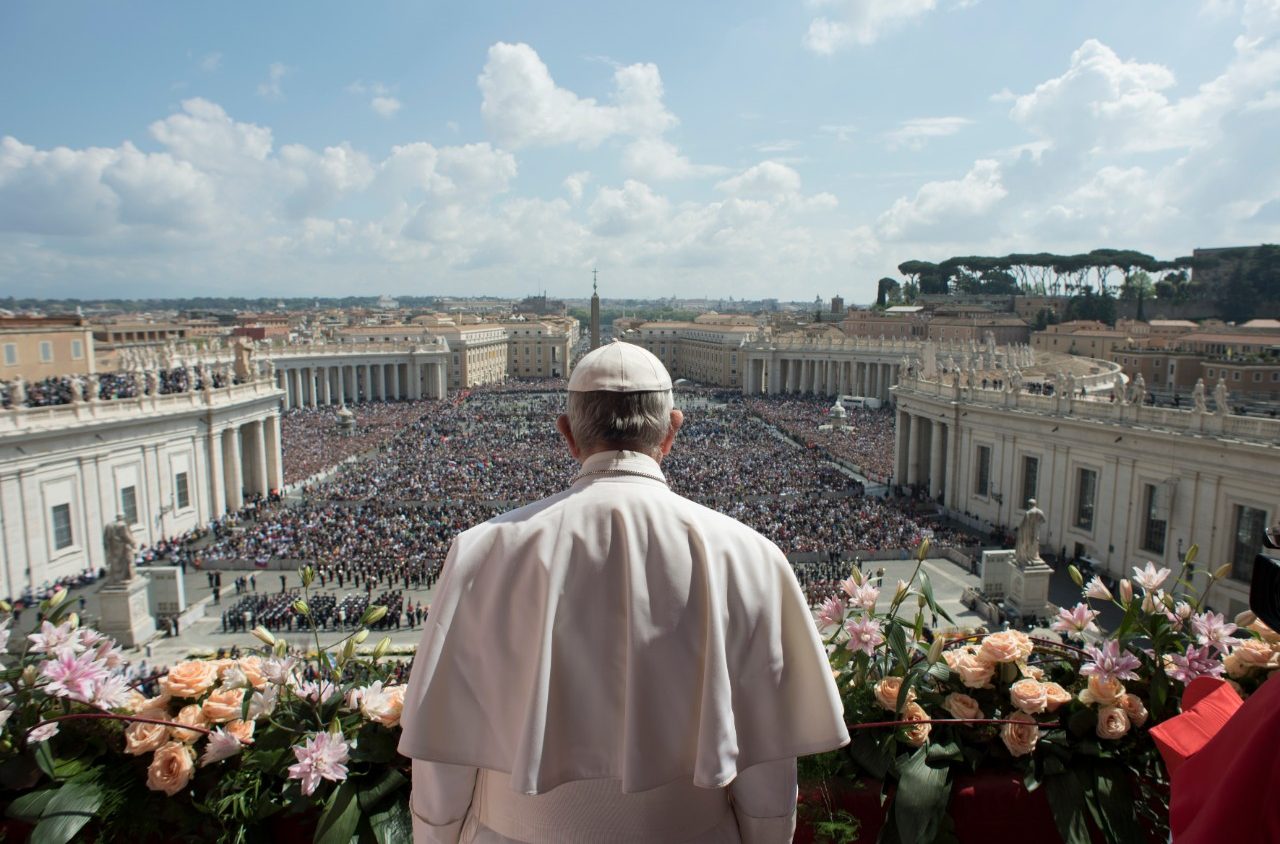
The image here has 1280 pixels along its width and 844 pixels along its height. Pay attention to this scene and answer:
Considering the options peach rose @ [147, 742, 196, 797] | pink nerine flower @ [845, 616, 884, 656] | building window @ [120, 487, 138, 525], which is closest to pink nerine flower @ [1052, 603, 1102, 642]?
pink nerine flower @ [845, 616, 884, 656]

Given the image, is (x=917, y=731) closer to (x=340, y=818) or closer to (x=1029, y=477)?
(x=340, y=818)

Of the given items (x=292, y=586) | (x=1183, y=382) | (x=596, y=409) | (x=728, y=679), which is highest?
(x=596, y=409)

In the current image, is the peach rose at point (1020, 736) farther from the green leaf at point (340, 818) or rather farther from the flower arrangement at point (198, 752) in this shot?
the green leaf at point (340, 818)

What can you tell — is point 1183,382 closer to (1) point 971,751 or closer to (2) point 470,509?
(2) point 470,509

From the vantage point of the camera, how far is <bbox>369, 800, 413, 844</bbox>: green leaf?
3461mm

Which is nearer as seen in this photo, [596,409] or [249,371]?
[596,409]

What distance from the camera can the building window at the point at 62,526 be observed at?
25547mm

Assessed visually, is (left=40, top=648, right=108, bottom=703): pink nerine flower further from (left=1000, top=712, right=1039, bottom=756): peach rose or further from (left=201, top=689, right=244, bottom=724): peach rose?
(left=1000, top=712, right=1039, bottom=756): peach rose

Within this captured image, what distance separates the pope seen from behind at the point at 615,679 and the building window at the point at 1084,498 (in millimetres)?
29596

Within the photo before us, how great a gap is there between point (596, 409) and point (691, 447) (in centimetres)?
4552

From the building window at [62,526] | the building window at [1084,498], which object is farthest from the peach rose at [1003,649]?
the building window at [62,526]

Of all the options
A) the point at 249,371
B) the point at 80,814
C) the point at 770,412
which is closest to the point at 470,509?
the point at 249,371

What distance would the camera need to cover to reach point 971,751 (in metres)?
3.84

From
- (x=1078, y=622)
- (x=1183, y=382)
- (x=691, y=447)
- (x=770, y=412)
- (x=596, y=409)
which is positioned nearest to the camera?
(x=596, y=409)
